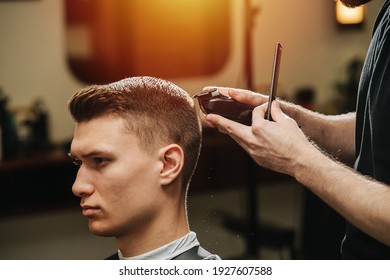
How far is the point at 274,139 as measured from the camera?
1541 mm

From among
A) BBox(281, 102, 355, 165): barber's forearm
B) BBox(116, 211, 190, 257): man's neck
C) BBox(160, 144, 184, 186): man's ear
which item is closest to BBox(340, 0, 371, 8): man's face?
BBox(281, 102, 355, 165): barber's forearm

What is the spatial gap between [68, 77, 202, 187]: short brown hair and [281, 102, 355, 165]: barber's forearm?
31 centimetres

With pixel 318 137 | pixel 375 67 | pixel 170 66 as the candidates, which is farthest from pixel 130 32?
pixel 375 67

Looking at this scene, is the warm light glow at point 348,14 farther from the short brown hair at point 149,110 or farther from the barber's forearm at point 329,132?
the short brown hair at point 149,110

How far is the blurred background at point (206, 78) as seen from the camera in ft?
6.61

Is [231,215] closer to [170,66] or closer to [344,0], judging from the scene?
[170,66]

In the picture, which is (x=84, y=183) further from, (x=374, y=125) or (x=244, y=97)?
(x=374, y=125)

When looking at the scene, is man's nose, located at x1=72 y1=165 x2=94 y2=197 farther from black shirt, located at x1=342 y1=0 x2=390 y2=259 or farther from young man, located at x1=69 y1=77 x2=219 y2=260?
black shirt, located at x1=342 y1=0 x2=390 y2=259

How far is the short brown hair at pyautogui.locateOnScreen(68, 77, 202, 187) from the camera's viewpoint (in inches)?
68.2

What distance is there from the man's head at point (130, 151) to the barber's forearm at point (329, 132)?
12.7 inches

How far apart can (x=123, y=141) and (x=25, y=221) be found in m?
0.72

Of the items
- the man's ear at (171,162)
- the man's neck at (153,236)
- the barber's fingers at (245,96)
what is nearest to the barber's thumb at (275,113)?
the barber's fingers at (245,96)

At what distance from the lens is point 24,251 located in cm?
209

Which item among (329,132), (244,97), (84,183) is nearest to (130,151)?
(84,183)
